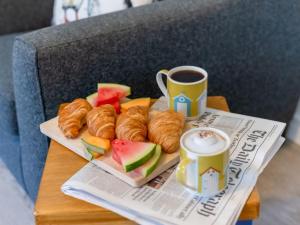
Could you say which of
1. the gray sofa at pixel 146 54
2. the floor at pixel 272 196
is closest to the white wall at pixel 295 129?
the floor at pixel 272 196

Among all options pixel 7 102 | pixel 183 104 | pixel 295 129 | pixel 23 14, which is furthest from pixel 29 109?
pixel 295 129

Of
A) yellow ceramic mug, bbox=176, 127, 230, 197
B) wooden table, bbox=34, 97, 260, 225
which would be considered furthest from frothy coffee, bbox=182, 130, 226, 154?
wooden table, bbox=34, 97, 260, 225

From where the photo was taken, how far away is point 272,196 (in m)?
1.43

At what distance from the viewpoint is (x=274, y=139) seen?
885mm

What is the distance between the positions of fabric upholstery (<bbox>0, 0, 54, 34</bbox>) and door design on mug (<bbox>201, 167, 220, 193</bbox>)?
121cm

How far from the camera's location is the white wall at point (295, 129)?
165 cm

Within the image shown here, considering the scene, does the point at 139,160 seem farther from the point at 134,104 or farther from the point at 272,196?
the point at 272,196

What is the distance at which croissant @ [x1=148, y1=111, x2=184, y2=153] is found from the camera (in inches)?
32.9

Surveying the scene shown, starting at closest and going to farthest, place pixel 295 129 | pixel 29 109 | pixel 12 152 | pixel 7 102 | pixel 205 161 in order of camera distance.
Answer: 1. pixel 205 161
2. pixel 29 109
3. pixel 7 102
4. pixel 12 152
5. pixel 295 129

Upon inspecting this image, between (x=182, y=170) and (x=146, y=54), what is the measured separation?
45 cm

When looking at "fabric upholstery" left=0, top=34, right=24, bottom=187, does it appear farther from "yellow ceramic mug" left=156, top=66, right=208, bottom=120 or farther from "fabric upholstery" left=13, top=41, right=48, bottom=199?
"yellow ceramic mug" left=156, top=66, right=208, bottom=120

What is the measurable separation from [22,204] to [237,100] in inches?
29.3

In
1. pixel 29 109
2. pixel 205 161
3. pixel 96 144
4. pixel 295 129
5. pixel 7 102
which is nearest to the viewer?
pixel 205 161

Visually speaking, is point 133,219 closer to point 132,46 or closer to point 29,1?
point 132,46
